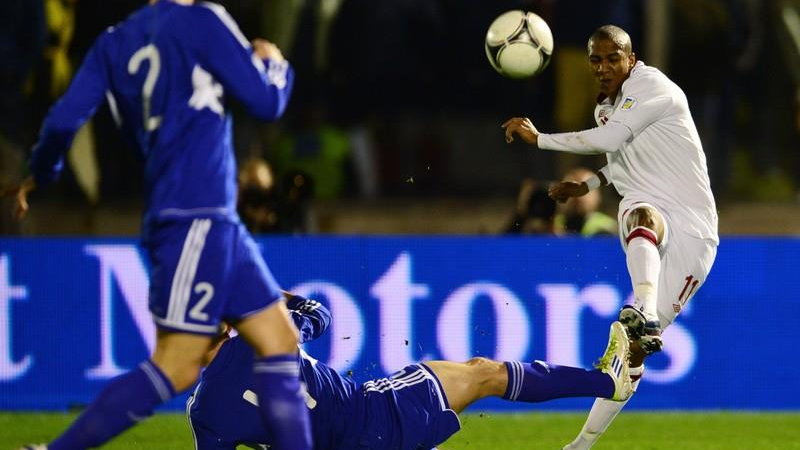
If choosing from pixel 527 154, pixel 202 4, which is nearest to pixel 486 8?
pixel 527 154

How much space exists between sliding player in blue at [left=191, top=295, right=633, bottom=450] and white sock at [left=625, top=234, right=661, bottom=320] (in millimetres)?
651

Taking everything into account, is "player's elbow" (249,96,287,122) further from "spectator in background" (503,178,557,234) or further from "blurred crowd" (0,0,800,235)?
"blurred crowd" (0,0,800,235)

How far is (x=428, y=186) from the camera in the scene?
1321cm

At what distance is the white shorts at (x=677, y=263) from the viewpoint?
271 inches

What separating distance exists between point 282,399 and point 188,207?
754mm

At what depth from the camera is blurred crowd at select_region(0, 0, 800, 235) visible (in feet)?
39.5

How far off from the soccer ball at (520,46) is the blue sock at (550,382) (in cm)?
169

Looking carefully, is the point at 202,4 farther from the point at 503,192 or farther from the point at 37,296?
the point at 503,192

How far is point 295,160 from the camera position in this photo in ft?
41.0

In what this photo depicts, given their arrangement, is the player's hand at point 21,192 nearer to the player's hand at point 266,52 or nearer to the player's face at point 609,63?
the player's hand at point 266,52

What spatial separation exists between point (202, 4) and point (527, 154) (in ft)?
26.1

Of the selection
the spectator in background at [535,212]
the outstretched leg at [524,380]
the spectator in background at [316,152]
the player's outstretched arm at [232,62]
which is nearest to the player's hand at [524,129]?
the outstretched leg at [524,380]

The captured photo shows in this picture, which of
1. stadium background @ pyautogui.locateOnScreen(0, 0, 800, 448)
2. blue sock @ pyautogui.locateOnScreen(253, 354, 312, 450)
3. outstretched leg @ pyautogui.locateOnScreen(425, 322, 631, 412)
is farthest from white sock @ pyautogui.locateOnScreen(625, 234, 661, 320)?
stadium background @ pyautogui.locateOnScreen(0, 0, 800, 448)

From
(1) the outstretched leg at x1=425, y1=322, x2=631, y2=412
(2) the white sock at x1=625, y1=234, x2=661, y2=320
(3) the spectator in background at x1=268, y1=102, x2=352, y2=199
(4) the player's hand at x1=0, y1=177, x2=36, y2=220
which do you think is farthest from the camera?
(3) the spectator in background at x1=268, y1=102, x2=352, y2=199
